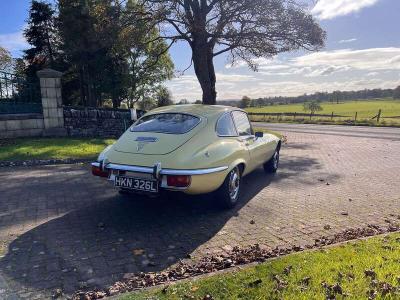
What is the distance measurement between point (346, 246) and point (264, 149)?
3303 mm

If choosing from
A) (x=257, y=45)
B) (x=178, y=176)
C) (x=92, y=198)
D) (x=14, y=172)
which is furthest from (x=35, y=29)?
(x=178, y=176)

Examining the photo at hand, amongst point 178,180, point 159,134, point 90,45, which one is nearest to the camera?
point 178,180

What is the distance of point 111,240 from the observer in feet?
14.0

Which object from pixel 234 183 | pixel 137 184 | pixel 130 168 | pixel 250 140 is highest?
pixel 250 140

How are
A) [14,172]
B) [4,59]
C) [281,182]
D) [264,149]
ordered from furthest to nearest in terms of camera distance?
[4,59] → [14,172] → [281,182] → [264,149]

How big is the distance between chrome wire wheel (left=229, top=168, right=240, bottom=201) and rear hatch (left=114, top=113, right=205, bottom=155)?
91 centimetres

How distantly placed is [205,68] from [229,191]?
12509 millimetres

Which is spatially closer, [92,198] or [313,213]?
[313,213]

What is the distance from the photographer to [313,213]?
216 inches

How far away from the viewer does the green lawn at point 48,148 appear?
9.53 meters

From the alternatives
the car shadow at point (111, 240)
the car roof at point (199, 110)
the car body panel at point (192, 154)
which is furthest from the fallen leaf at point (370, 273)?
the car roof at point (199, 110)

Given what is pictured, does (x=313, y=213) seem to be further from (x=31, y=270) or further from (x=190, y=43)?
(x=190, y=43)

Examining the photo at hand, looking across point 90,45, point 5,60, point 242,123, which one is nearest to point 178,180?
point 242,123

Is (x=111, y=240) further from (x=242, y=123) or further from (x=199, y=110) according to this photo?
(x=242, y=123)
